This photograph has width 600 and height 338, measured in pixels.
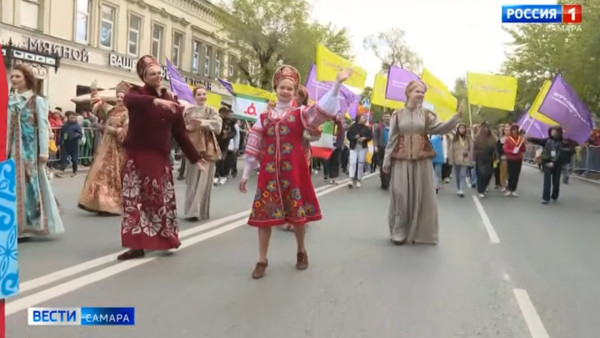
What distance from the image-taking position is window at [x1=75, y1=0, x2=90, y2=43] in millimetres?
27578

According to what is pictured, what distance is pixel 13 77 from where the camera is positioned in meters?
6.94

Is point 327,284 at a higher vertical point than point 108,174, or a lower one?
lower

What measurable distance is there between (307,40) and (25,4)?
59.9ft

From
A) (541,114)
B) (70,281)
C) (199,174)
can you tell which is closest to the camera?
(70,281)

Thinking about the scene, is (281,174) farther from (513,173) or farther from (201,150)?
(513,173)

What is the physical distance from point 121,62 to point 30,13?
6863 millimetres

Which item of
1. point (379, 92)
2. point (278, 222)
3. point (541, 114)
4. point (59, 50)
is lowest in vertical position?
point (278, 222)

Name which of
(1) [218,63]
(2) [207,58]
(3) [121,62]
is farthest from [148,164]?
(1) [218,63]

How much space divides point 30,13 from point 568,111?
18393 mm

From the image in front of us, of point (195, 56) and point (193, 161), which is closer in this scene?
point (193, 161)

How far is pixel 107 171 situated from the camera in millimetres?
9664

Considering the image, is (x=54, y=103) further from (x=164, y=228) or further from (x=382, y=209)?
(x=164, y=228)

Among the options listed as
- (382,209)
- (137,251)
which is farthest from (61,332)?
(382,209)

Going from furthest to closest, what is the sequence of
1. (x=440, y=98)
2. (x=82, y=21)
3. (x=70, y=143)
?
(x=82, y=21) → (x=70, y=143) → (x=440, y=98)
